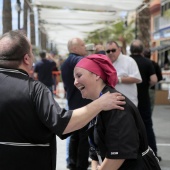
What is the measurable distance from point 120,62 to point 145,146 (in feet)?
10.3

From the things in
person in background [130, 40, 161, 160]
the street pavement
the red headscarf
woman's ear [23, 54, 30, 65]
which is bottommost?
the street pavement

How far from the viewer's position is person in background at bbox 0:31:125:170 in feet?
7.38

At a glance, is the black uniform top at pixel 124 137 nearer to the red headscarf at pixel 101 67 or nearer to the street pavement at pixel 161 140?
the red headscarf at pixel 101 67

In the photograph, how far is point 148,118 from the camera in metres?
5.89

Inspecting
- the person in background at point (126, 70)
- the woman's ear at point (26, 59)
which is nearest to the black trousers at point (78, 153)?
the person in background at point (126, 70)

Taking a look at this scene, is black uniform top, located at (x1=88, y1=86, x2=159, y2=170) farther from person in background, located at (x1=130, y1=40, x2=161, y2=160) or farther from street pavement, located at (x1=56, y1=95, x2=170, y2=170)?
person in background, located at (x1=130, y1=40, x2=161, y2=160)

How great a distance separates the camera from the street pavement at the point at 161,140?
230 inches

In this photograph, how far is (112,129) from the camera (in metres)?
A: 2.22

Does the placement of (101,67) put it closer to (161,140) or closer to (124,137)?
(124,137)

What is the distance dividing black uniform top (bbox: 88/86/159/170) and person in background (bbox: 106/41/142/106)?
302 centimetres

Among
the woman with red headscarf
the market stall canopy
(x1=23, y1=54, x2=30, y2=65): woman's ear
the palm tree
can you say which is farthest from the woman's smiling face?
the palm tree

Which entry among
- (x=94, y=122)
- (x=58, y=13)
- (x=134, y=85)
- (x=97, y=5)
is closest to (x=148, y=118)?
(x=134, y=85)

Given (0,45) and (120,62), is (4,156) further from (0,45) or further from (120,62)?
(120,62)

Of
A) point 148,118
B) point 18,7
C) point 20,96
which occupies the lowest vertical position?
point 148,118
